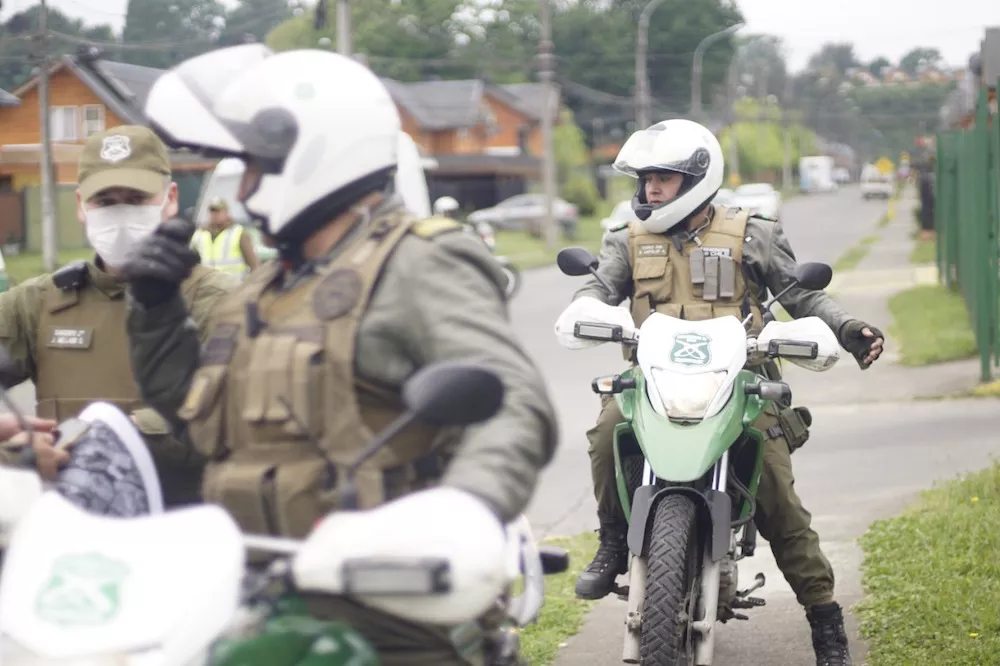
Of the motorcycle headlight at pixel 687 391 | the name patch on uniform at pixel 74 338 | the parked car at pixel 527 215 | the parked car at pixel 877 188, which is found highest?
the name patch on uniform at pixel 74 338

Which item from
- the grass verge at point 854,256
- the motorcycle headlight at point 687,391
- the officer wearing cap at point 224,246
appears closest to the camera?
the motorcycle headlight at point 687,391

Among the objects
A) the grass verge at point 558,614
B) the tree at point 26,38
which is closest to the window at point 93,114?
the tree at point 26,38

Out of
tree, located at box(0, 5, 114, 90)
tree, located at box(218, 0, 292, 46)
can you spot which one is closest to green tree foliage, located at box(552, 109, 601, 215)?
tree, located at box(0, 5, 114, 90)

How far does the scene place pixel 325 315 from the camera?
286 cm

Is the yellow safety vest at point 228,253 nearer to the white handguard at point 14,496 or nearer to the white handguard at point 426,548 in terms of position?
the white handguard at point 14,496

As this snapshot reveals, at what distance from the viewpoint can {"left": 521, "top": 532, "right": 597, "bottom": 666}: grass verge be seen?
626 centimetres

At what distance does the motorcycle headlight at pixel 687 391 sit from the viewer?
5137 mm

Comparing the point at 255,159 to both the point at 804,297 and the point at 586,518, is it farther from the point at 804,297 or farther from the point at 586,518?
the point at 586,518

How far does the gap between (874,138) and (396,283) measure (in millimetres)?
167400

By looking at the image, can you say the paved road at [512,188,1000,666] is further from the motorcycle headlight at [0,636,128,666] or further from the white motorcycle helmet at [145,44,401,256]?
the motorcycle headlight at [0,636,128,666]

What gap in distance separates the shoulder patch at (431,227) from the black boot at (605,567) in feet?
9.91

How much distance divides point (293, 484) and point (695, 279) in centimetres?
316

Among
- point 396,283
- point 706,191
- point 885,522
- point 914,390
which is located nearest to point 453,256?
point 396,283

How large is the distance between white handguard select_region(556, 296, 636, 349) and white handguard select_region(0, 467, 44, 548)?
2.79m
